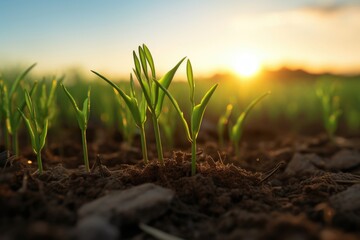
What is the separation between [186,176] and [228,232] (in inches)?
18.8

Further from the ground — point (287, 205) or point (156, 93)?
point (156, 93)

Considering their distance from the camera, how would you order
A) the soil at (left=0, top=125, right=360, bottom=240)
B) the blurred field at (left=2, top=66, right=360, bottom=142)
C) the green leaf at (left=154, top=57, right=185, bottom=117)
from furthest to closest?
the blurred field at (left=2, top=66, right=360, bottom=142) < the green leaf at (left=154, top=57, right=185, bottom=117) < the soil at (left=0, top=125, right=360, bottom=240)

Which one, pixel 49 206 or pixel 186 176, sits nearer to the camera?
pixel 49 206

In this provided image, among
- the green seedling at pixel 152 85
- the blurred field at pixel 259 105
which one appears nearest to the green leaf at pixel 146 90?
the green seedling at pixel 152 85

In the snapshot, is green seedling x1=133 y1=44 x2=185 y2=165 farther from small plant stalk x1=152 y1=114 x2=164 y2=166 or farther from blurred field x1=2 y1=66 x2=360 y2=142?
blurred field x1=2 y1=66 x2=360 y2=142

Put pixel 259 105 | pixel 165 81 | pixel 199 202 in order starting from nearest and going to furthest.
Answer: pixel 199 202
pixel 165 81
pixel 259 105

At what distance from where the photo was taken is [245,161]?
330 cm

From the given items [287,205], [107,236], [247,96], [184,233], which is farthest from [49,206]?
[247,96]

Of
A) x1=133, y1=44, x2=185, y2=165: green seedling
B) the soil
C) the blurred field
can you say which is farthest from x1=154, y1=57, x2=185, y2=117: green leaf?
the blurred field

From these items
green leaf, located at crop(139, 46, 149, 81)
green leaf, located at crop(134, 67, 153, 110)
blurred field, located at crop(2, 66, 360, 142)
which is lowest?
blurred field, located at crop(2, 66, 360, 142)

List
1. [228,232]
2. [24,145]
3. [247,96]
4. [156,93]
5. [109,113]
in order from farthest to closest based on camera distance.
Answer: [247,96] < [109,113] < [24,145] < [156,93] < [228,232]

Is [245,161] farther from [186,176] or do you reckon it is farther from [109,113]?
[109,113]

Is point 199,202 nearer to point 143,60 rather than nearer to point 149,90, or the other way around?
point 149,90

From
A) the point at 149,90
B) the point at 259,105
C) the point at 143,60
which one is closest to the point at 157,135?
the point at 149,90
